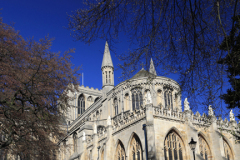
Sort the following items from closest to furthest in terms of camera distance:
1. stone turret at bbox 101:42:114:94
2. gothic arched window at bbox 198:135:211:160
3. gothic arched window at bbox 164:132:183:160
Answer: gothic arched window at bbox 164:132:183:160 < gothic arched window at bbox 198:135:211:160 < stone turret at bbox 101:42:114:94

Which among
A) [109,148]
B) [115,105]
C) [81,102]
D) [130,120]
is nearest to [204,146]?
[130,120]

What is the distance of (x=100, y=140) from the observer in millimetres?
27859

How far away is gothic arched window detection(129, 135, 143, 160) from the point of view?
21812 millimetres

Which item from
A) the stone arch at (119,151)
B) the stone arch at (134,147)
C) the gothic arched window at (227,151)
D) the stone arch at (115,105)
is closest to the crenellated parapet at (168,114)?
the stone arch at (134,147)

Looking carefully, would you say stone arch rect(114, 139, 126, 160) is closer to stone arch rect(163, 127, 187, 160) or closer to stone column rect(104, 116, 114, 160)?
stone column rect(104, 116, 114, 160)

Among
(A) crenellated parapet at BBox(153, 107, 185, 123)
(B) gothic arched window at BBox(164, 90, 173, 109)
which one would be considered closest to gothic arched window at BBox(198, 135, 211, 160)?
(A) crenellated parapet at BBox(153, 107, 185, 123)

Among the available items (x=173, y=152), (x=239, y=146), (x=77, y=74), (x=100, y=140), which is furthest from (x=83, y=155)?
(x=77, y=74)

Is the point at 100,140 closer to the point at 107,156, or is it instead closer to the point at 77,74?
the point at 107,156

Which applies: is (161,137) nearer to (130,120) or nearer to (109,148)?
(130,120)

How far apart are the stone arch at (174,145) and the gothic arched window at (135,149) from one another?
2052 millimetres

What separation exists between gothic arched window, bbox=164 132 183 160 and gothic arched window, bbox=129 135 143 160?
2.06 m

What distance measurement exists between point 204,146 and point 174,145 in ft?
12.6

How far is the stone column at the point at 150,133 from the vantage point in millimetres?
19814

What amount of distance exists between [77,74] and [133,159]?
11.3 meters
